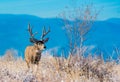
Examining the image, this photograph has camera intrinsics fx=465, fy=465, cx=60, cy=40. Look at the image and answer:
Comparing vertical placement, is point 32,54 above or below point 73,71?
above

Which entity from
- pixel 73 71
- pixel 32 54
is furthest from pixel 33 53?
pixel 73 71

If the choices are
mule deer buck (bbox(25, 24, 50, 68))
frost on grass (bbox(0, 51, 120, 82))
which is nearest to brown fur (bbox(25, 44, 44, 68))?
mule deer buck (bbox(25, 24, 50, 68))

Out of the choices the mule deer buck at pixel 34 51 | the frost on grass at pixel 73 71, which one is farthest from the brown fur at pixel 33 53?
the frost on grass at pixel 73 71

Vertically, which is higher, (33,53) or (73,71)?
(33,53)

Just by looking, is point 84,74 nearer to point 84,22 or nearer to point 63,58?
point 63,58

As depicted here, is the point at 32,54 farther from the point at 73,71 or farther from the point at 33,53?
the point at 73,71

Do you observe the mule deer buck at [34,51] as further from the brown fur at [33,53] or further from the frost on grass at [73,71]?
the frost on grass at [73,71]

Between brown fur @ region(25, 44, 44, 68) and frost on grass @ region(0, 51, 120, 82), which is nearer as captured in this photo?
frost on grass @ region(0, 51, 120, 82)

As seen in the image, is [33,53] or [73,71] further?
[33,53]

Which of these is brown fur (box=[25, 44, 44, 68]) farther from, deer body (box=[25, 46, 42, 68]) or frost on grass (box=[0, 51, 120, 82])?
frost on grass (box=[0, 51, 120, 82])

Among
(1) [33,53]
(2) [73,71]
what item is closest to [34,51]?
(1) [33,53]

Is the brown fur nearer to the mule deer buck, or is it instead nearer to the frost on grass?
the mule deer buck

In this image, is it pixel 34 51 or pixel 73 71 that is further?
pixel 34 51

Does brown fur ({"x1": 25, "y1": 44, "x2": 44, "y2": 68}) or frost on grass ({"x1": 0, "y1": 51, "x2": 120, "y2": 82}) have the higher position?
brown fur ({"x1": 25, "y1": 44, "x2": 44, "y2": 68})
